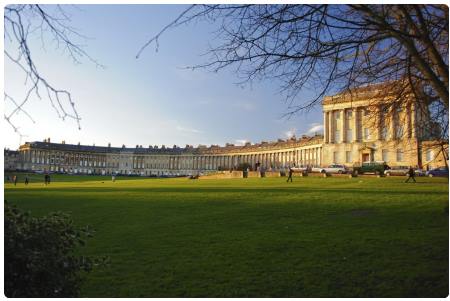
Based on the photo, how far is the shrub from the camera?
15.9ft

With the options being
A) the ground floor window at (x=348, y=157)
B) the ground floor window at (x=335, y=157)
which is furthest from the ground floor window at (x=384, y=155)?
the ground floor window at (x=335, y=157)

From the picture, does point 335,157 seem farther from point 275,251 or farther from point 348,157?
point 275,251

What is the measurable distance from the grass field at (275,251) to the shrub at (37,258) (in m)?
2.22

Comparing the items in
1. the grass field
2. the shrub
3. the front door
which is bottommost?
the grass field

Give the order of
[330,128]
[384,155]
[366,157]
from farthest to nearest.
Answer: [330,128] < [366,157] < [384,155]

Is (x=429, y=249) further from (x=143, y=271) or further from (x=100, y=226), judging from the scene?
(x=100, y=226)

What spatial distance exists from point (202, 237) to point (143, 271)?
349cm

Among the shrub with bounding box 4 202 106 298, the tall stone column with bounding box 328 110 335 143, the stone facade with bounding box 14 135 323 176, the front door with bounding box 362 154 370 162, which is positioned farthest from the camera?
the stone facade with bounding box 14 135 323 176

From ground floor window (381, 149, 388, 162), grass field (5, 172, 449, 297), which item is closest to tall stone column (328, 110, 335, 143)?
ground floor window (381, 149, 388, 162)

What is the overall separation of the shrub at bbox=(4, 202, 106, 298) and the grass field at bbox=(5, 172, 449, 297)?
2218 millimetres

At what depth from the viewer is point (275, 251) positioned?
10.1 m

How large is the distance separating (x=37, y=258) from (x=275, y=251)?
6.43m

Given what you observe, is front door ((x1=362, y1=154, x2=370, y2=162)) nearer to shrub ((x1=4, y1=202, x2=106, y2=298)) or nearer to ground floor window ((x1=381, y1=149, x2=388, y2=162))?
ground floor window ((x1=381, y1=149, x2=388, y2=162))

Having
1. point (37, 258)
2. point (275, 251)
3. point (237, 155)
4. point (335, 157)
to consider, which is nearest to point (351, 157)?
point (335, 157)
